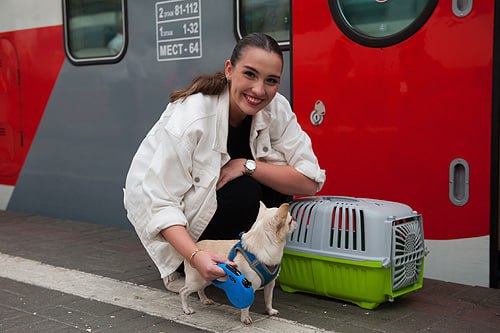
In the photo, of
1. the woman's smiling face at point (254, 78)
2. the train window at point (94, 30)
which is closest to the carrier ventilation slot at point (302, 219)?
the woman's smiling face at point (254, 78)

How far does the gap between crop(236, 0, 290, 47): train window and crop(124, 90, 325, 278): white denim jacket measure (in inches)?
37.4

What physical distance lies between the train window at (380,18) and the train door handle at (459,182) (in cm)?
77

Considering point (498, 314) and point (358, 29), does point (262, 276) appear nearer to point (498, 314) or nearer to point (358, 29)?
point (498, 314)

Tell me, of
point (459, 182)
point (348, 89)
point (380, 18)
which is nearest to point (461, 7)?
point (380, 18)

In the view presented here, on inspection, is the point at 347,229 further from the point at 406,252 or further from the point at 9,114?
the point at 9,114

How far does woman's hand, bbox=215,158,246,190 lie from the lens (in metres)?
3.15

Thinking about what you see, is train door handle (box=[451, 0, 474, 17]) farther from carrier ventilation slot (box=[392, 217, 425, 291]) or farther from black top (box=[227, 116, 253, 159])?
black top (box=[227, 116, 253, 159])

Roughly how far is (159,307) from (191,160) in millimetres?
771

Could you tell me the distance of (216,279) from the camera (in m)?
2.71

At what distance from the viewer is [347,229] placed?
3.10 meters

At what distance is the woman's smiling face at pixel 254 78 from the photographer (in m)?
2.87

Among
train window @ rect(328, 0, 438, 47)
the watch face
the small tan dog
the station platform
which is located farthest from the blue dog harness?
train window @ rect(328, 0, 438, 47)

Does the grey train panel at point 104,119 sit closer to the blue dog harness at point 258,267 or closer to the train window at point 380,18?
the train window at point 380,18

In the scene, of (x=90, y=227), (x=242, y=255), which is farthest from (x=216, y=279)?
(x=90, y=227)
